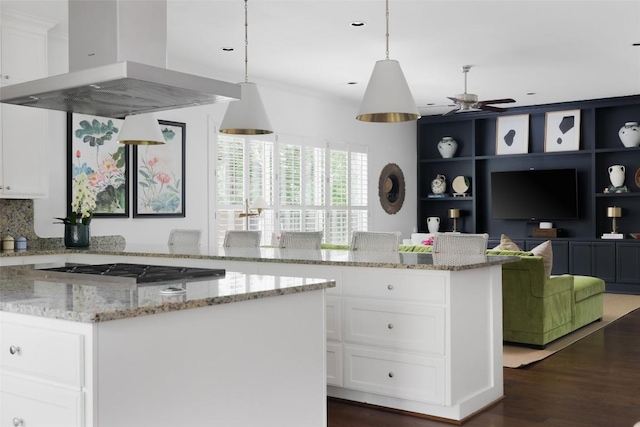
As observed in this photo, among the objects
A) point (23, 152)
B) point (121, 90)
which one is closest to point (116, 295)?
point (121, 90)

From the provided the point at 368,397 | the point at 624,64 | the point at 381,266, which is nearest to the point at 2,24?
the point at 381,266

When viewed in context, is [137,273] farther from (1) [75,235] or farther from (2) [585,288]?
(2) [585,288]

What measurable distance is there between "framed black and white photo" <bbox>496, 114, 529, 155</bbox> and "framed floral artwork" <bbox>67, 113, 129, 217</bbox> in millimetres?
6260

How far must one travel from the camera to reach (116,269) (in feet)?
10.5

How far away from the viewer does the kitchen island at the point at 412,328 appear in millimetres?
3754

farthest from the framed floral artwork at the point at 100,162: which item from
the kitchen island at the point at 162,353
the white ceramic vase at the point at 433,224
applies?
the white ceramic vase at the point at 433,224

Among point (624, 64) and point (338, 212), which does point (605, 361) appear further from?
point (338, 212)

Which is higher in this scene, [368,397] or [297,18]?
[297,18]

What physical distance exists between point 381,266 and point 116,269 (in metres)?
1.48

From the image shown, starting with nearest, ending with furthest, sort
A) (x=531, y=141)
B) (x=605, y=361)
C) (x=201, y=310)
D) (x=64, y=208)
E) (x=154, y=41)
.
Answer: (x=201, y=310)
(x=154, y=41)
(x=605, y=361)
(x=64, y=208)
(x=531, y=141)

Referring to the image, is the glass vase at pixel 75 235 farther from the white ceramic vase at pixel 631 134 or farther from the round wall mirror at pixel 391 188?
the white ceramic vase at pixel 631 134

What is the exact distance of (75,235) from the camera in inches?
219

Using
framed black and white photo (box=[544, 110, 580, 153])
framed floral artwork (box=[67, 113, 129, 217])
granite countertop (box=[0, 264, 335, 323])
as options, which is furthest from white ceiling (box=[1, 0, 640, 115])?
granite countertop (box=[0, 264, 335, 323])

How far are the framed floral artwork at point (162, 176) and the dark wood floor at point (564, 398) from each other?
134 inches
